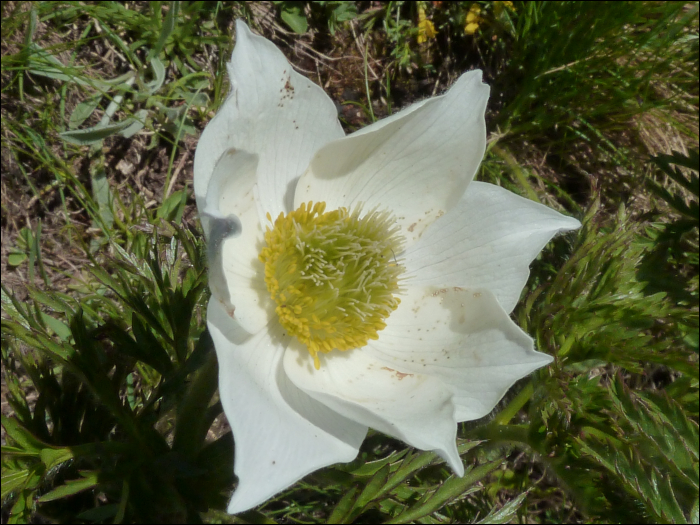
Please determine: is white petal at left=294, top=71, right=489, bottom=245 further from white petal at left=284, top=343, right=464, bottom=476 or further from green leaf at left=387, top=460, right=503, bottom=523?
green leaf at left=387, top=460, right=503, bottom=523

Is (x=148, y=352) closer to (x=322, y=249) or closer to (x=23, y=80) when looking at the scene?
(x=322, y=249)

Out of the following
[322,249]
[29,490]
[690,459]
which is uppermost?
[322,249]

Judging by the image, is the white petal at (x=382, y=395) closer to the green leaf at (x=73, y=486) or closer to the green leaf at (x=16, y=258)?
the green leaf at (x=73, y=486)

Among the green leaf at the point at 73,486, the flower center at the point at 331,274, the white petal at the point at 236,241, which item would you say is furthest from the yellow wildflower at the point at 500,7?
the green leaf at the point at 73,486

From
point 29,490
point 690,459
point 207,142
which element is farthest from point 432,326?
point 29,490

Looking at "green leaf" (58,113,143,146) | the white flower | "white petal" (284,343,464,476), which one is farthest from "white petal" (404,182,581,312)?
"green leaf" (58,113,143,146)

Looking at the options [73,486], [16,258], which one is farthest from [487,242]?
[16,258]
